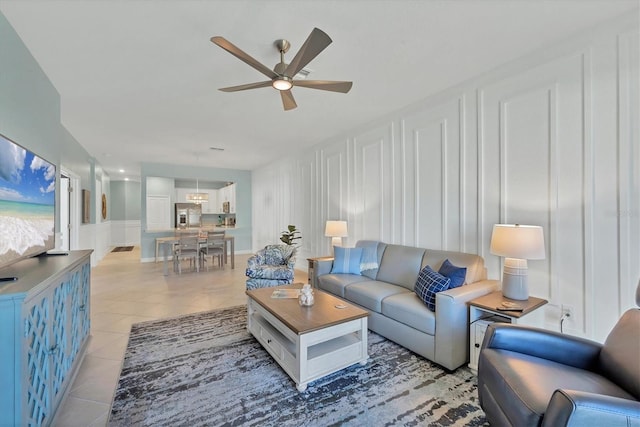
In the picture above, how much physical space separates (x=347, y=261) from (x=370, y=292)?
836 millimetres

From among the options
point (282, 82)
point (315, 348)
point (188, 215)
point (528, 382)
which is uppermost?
point (282, 82)

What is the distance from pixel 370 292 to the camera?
115 inches

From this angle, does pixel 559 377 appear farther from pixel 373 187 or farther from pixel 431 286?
pixel 373 187

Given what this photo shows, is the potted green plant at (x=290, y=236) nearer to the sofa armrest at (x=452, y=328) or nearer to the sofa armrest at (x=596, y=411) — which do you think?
the sofa armrest at (x=452, y=328)

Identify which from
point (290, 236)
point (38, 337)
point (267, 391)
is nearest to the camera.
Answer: point (38, 337)

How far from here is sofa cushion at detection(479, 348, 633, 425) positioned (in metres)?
1.21

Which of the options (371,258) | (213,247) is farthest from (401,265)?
(213,247)

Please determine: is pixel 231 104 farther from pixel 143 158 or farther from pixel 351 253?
pixel 143 158

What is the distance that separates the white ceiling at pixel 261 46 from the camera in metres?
1.90

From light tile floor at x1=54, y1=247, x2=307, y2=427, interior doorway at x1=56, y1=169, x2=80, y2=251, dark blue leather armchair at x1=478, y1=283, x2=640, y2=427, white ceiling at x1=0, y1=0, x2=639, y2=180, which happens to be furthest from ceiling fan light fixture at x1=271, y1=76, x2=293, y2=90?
interior doorway at x1=56, y1=169, x2=80, y2=251

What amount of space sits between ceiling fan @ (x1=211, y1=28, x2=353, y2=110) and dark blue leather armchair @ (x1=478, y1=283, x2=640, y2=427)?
210cm

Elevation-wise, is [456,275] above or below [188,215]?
below

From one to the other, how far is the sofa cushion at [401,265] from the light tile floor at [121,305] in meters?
2.14

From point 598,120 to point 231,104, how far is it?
3674 mm
